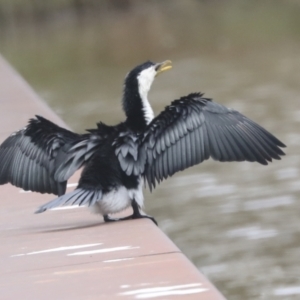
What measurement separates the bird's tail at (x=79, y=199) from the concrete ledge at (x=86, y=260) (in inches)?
7.1

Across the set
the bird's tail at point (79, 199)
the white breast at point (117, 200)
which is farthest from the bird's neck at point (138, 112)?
the bird's tail at point (79, 199)

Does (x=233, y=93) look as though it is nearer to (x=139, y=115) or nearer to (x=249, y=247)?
(x=249, y=247)

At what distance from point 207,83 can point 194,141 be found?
8516mm

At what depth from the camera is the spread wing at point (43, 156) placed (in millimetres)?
5121

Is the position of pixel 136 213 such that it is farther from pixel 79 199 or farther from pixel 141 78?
pixel 141 78

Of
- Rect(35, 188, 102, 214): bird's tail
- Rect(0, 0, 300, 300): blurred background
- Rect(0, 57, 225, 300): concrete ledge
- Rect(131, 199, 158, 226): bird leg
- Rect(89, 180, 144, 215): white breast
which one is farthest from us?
Rect(0, 0, 300, 300): blurred background

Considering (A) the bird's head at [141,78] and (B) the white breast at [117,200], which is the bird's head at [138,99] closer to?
(A) the bird's head at [141,78]

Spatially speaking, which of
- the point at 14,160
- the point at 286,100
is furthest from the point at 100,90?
the point at 14,160

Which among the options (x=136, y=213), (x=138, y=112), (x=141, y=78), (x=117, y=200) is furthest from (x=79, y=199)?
(x=141, y=78)

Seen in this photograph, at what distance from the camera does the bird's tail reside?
4.79 meters

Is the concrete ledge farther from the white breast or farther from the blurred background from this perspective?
the blurred background

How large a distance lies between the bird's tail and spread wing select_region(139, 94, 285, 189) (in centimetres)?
35

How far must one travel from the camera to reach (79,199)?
4828mm

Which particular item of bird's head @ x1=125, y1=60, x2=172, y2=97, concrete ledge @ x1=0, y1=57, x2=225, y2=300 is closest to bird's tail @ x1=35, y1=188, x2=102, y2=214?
concrete ledge @ x1=0, y1=57, x2=225, y2=300
